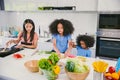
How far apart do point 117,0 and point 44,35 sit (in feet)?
6.24

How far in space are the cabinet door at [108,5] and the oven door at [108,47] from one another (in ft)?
1.76

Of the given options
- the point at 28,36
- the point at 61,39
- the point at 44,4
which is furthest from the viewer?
the point at 44,4

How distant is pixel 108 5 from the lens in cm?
262

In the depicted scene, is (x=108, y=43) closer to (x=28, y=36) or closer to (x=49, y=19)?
(x=28, y=36)

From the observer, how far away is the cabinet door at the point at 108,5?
2570mm

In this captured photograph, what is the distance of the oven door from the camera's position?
8.84ft

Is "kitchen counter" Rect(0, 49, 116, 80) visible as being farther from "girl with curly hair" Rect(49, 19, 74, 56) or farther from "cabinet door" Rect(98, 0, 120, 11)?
"cabinet door" Rect(98, 0, 120, 11)

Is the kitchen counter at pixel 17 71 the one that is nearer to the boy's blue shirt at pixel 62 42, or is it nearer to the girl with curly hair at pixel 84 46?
the girl with curly hair at pixel 84 46

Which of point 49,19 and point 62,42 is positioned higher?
point 49,19

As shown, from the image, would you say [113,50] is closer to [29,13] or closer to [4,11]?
[29,13]

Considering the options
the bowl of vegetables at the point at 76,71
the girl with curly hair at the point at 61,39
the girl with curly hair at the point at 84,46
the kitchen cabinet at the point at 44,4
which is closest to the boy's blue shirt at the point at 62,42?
the girl with curly hair at the point at 61,39

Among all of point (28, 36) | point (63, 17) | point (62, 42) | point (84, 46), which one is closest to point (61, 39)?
point (62, 42)

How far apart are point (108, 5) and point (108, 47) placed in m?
0.75

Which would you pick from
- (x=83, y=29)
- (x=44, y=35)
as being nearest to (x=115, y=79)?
(x=83, y=29)
